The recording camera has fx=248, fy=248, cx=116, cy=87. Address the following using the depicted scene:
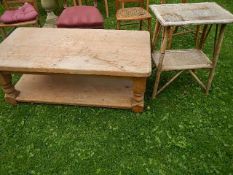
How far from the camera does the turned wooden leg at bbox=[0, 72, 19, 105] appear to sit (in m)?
2.88

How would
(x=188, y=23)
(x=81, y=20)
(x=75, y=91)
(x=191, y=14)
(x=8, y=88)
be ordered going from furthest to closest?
(x=81, y=20) → (x=75, y=91) → (x=8, y=88) → (x=191, y=14) → (x=188, y=23)

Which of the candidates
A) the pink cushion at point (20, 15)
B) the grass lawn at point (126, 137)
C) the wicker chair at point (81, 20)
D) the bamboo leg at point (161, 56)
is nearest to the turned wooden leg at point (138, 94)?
the grass lawn at point (126, 137)

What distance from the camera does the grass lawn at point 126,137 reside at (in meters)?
2.49

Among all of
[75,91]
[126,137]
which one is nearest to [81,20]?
[75,91]

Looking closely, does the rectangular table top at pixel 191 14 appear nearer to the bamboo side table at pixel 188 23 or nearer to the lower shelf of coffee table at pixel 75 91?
the bamboo side table at pixel 188 23

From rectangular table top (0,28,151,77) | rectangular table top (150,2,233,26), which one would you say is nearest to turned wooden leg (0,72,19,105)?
rectangular table top (0,28,151,77)

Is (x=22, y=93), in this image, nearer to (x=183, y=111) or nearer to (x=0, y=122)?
(x=0, y=122)

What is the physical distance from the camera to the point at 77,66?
102 inches

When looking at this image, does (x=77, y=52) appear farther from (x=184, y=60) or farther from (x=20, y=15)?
(x=20, y=15)

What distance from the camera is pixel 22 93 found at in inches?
124

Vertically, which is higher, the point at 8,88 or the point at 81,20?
the point at 81,20

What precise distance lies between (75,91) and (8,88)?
2.63ft

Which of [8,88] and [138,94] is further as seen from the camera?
[8,88]

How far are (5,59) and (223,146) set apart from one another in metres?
2.55
